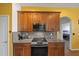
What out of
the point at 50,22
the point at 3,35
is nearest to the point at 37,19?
the point at 50,22

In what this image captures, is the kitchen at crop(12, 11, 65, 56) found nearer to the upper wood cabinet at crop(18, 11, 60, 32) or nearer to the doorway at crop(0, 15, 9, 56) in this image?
the upper wood cabinet at crop(18, 11, 60, 32)

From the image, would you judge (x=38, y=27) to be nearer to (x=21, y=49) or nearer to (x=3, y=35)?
(x=21, y=49)

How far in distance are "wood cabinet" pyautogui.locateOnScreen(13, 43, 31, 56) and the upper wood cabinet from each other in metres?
1.19

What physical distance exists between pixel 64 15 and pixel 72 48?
1.88m

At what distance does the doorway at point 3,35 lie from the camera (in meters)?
5.96

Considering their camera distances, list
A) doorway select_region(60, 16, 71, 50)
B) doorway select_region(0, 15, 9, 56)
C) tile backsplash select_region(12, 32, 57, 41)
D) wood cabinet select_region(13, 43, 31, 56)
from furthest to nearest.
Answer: doorway select_region(60, 16, 71, 50)
tile backsplash select_region(12, 32, 57, 41)
wood cabinet select_region(13, 43, 31, 56)
doorway select_region(0, 15, 9, 56)

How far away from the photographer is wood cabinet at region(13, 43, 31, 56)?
620 cm

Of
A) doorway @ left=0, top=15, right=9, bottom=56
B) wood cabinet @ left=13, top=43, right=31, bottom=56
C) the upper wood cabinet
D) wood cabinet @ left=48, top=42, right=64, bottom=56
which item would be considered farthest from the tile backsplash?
doorway @ left=0, top=15, right=9, bottom=56

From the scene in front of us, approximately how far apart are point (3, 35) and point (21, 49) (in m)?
0.84

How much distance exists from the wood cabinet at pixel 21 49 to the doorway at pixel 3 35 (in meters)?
0.36

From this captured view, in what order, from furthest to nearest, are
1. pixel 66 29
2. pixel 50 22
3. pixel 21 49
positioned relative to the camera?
pixel 66 29
pixel 50 22
pixel 21 49

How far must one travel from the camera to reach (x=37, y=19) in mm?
7398

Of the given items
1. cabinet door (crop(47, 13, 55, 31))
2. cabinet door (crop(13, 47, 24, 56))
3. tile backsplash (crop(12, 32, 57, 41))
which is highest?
cabinet door (crop(47, 13, 55, 31))

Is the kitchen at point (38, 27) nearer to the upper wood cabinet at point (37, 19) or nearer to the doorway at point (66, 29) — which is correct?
the upper wood cabinet at point (37, 19)
